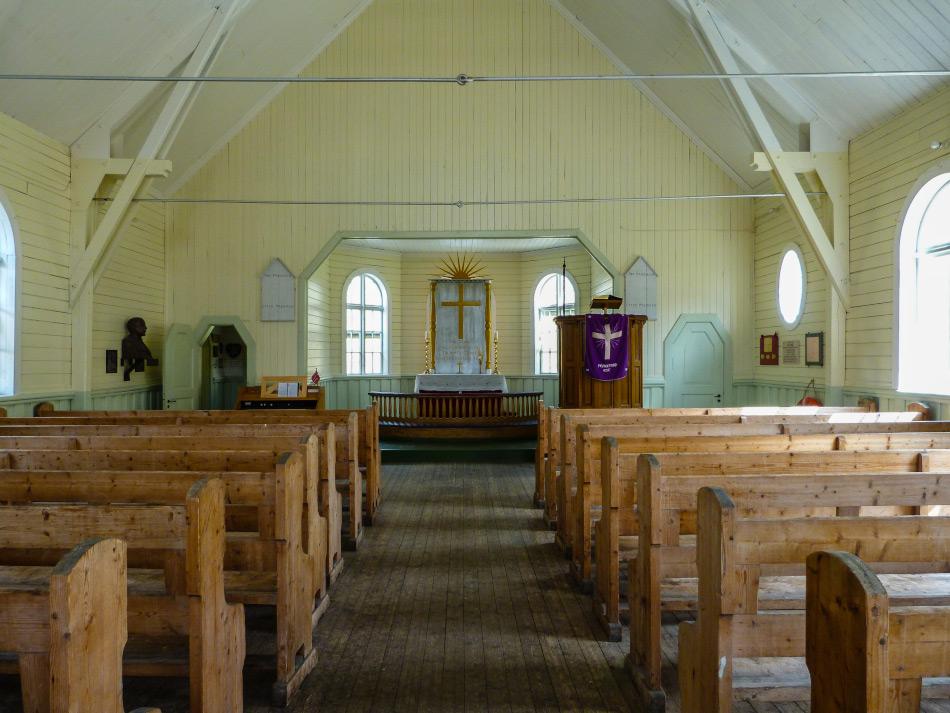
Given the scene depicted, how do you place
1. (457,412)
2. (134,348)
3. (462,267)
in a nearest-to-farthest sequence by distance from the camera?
(134,348), (457,412), (462,267)

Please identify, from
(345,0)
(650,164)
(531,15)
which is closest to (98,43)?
(345,0)

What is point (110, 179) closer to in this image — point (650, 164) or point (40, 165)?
point (40, 165)

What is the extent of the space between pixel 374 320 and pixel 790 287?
7534 mm

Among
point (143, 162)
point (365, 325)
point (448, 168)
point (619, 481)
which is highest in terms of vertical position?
point (448, 168)

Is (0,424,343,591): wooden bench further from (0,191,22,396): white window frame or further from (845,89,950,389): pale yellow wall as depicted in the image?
(845,89,950,389): pale yellow wall

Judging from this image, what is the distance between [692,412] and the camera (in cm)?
609

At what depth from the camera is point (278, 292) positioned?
399 inches

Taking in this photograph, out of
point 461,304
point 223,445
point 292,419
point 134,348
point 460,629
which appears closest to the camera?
point 460,629

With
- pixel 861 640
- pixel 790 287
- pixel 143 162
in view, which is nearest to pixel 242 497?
pixel 861 640

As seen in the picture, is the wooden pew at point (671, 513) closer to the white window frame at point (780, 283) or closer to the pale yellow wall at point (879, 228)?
the pale yellow wall at point (879, 228)

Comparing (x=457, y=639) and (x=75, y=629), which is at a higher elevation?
(x=75, y=629)

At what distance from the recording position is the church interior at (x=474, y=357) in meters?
2.03

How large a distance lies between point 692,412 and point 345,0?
760 cm

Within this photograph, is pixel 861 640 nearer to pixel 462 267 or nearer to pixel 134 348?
pixel 134 348
